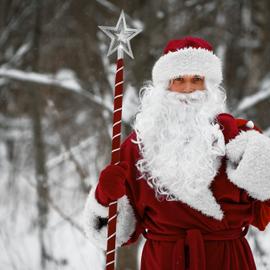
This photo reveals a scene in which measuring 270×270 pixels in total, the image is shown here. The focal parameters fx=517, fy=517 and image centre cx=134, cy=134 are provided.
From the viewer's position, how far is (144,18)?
5.02m

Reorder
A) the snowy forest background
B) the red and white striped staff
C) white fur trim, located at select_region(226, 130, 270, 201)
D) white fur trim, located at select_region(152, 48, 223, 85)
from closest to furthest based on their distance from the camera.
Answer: white fur trim, located at select_region(226, 130, 270, 201), the red and white striped staff, white fur trim, located at select_region(152, 48, 223, 85), the snowy forest background

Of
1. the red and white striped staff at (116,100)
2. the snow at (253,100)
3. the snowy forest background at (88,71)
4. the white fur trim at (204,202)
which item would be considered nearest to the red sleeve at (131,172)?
the red and white striped staff at (116,100)

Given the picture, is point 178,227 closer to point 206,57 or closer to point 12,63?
point 206,57

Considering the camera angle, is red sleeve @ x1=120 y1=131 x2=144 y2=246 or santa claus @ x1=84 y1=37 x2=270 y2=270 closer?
santa claus @ x1=84 y1=37 x2=270 y2=270

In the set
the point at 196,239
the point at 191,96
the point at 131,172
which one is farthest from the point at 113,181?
the point at 191,96

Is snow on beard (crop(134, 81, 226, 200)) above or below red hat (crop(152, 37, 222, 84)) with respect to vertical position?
below

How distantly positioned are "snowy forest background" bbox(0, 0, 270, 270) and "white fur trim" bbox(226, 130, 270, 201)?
1806 millimetres

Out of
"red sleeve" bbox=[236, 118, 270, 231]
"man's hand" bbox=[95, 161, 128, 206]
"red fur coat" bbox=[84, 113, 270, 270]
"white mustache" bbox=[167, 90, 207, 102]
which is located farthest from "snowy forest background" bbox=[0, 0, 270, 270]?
"man's hand" bbox=[95, 161, 128, 206]

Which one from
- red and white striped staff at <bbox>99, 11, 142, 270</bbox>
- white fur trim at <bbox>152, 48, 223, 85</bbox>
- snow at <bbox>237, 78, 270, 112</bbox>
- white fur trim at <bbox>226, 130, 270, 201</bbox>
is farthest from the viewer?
snow at <bbox>237, 78, 270, 112</bbox>

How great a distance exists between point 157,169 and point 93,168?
2.78m

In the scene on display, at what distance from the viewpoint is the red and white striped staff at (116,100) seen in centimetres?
248

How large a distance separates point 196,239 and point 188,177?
11.5 inches

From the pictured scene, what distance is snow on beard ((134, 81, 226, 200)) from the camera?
97.0 inches

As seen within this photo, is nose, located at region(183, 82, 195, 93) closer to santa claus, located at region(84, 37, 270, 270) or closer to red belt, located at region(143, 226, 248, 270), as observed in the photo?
santa claus, located at region(84, 37, 270, 270)
